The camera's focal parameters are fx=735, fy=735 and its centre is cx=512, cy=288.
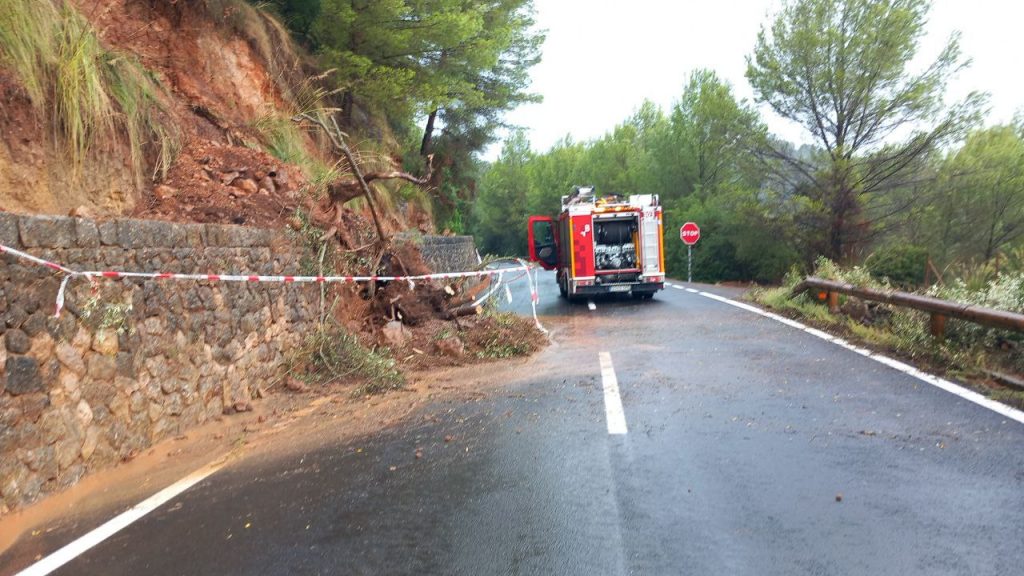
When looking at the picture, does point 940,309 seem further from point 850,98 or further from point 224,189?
point 850,98

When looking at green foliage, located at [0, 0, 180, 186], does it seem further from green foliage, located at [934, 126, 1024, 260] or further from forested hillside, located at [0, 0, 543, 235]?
green foliage, located at [934, 126, 1024, 260]

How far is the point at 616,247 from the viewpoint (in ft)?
62.1

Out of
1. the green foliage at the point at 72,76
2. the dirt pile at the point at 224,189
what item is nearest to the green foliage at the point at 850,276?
the dirt pile at the point at 224,189

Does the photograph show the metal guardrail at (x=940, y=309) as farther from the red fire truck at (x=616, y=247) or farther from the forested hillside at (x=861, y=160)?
the forested hillside at (x=861, y=160)

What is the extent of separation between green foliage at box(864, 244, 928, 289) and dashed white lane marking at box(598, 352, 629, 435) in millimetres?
15411

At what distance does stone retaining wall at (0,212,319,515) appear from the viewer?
4918 mm

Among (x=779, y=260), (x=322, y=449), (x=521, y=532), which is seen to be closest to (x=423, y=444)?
(x=322, y=449)

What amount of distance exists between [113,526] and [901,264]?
901 inches

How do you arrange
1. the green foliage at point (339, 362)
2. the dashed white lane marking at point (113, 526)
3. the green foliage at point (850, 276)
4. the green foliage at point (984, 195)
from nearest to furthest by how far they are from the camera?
the dashed white lane marking at point (113, 526), the green foliage at point (339, 362), the green foliage at point (850, 276), the green foliage at point (984, 195)

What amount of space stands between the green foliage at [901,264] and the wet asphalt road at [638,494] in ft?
52.6

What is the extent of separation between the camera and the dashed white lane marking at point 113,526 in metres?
4.04

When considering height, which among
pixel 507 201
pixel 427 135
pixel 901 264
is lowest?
pixel 901 264

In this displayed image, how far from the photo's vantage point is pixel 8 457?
4758 millimetres

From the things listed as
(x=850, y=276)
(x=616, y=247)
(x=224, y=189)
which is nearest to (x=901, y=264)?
(x=616, y=247)
